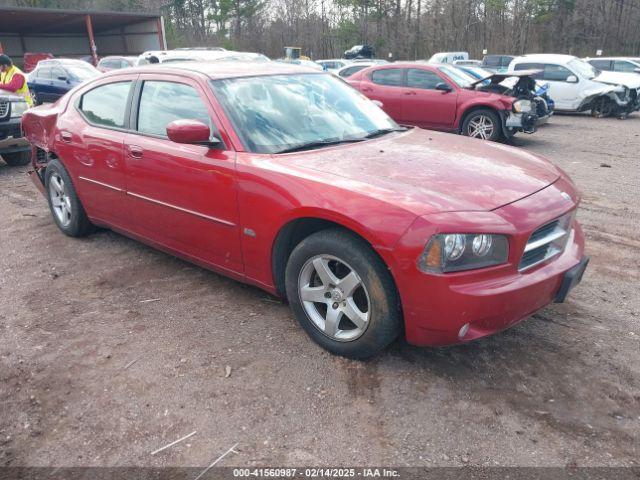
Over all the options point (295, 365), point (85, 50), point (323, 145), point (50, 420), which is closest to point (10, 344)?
point (50, 420)

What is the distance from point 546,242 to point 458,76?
29.4 ft

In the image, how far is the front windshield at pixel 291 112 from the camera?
11.3ft

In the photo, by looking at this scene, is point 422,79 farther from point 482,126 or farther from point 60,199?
point 60,199

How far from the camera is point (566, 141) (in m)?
11.2

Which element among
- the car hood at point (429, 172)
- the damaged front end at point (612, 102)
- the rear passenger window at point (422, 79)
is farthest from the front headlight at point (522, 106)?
the car hood at point (429, 172)

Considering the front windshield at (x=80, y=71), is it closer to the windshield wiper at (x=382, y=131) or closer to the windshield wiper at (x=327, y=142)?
the windshield wiper at (x=382, y=131)

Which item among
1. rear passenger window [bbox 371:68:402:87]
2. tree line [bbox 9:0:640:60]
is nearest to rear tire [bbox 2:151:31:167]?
rear passenger window [bbox 371:68:402:87]

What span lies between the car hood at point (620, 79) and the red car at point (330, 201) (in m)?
13.5

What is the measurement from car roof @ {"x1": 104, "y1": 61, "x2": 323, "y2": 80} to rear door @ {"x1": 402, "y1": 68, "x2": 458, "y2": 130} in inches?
263

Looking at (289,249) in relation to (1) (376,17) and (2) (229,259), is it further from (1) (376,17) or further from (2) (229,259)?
(1) (376,17)

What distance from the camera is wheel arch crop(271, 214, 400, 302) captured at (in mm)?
2900

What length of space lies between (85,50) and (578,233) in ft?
127

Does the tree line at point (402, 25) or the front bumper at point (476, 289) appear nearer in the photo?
the front bumper at point (476, 289)

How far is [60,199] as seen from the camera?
528 cm
